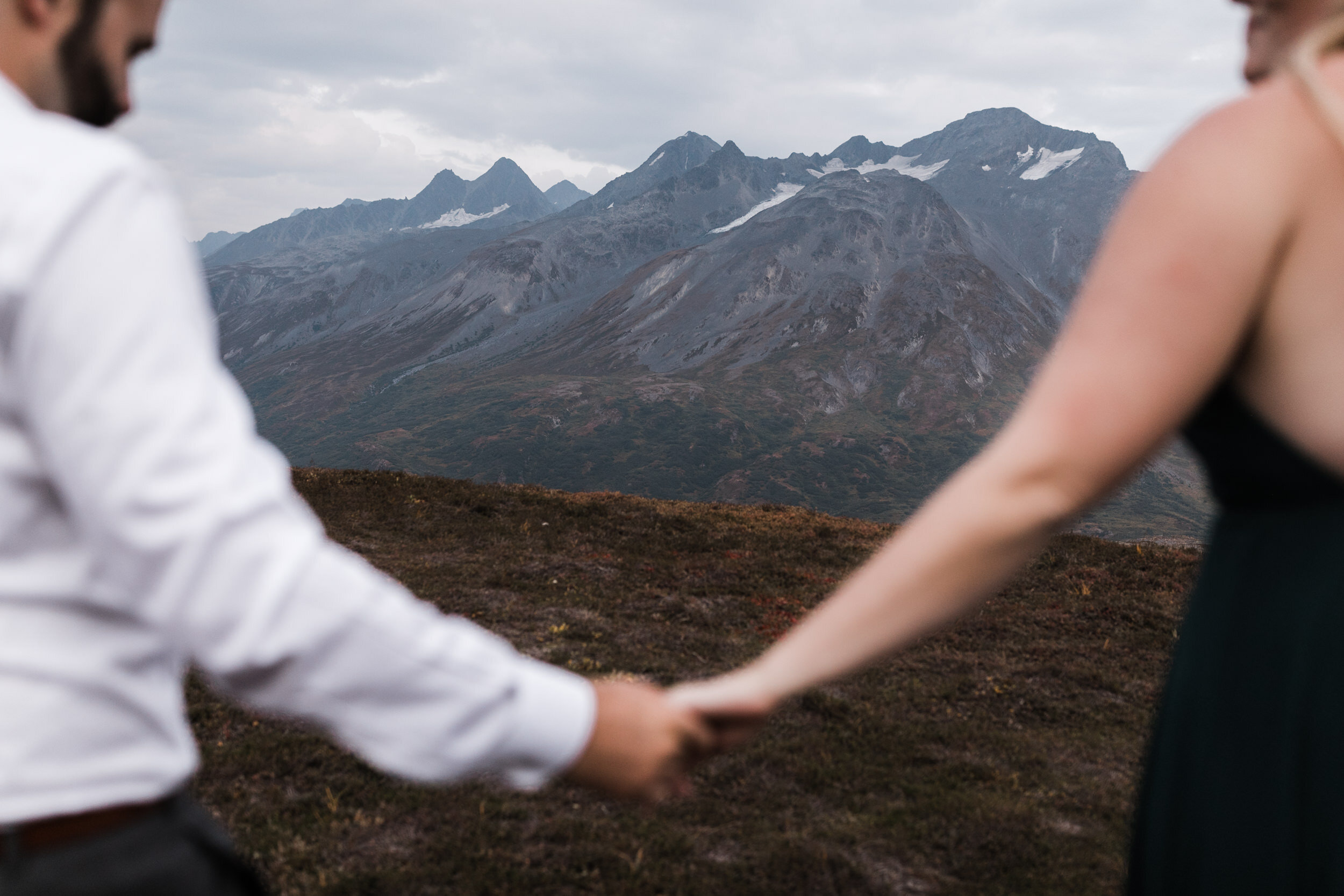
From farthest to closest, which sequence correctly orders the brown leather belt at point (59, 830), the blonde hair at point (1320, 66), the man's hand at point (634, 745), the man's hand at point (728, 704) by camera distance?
the man's hand at point (728, 704)
the man's hand at point (634, 745)
the blonde hair at point (1320, 66)
the brown leather belt at point (59, 830)

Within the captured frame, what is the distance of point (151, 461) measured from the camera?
125cm

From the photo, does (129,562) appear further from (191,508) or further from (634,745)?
(634,745)

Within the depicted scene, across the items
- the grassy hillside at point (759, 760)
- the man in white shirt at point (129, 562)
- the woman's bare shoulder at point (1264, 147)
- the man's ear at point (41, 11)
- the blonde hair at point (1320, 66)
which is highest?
the blonde hair at point (1320, 66)

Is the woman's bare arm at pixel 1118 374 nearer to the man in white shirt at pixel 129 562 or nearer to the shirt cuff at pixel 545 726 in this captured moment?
the shirt cuff at pixel 545 726

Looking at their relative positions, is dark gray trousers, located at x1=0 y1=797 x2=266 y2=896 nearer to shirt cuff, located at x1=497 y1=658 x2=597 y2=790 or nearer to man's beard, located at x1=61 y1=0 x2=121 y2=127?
shirt cuff, located at x1=497 y1=658 x2=597 y2=790

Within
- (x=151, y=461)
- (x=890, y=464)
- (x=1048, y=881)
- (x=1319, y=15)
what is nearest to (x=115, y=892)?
(x=151, y=461)

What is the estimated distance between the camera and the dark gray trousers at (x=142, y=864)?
1.35 meters

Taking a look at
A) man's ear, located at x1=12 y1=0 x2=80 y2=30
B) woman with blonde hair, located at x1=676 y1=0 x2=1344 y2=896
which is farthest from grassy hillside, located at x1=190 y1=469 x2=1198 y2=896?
man's ear, located at x1=12 y1=0 x2=80 y2=30

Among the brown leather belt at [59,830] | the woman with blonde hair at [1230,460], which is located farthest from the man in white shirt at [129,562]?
the woman with blonde hair at [1230,460]

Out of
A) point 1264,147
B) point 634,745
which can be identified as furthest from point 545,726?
point 1264,147

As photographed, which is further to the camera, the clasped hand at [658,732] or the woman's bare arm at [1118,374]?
the clasped hand at [658,732]

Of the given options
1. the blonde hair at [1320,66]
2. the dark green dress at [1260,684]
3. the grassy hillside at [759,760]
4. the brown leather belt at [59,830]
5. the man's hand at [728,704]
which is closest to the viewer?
the brown leather belt at [59,830]

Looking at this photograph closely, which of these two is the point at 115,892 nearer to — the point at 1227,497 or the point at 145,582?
the point at 145,582

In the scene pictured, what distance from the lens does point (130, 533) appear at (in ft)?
4.15
